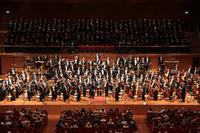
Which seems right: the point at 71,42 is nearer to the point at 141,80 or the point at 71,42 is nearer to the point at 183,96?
the point at 141,80

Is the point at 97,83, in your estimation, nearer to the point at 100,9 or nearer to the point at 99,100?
the point at 99,100

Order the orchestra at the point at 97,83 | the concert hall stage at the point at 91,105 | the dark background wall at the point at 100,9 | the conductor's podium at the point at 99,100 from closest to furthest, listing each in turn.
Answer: the concert hall stage at the point at 91,105 → the conductor's podium at the point at 99,100 → the orchestra at the point at 97,83 → the dark background wall at the point at 100,9

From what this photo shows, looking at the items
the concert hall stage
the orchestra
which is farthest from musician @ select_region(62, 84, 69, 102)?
the concert hall stage

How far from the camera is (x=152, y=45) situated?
71.7ft

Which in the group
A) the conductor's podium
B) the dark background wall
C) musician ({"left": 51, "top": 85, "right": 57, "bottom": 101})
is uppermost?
the dark background wall

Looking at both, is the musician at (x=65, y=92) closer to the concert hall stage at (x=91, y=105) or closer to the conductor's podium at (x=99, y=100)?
the concert hall stage at (x=91, y=105)

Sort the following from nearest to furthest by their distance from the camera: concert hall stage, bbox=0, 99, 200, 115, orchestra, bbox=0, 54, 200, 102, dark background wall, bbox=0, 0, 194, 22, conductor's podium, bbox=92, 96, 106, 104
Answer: concert hall stage, bbox=0, 99, 200, 115 → conductor's podium, bbox=92, 96, 106, 104 → orchestra, bbox=0, 54, 200, 102 → dark background wall, bbox=0, 0, 194, 22

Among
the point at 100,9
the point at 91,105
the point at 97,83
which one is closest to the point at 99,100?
the point at 91,105

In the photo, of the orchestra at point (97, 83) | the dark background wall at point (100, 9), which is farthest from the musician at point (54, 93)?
the dark background wall at point (100, 9)

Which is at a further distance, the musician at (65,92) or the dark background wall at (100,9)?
the dark background wall at (100,9)

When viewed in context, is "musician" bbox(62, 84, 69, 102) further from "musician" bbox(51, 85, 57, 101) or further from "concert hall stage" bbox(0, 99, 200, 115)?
"musician" bbox(51, 85, 57, 101)

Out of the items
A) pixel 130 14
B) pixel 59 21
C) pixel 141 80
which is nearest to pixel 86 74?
pixel 141 80

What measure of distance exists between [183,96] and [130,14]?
893 centimetres

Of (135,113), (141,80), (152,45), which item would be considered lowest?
(135,113)
